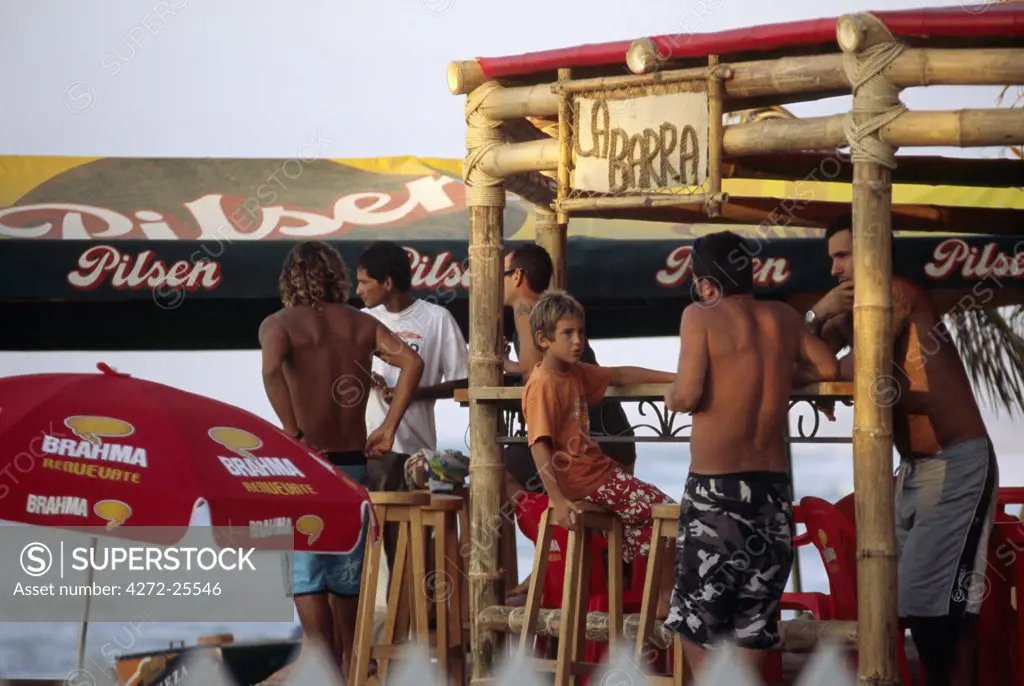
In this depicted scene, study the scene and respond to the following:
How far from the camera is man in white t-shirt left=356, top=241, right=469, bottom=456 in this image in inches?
273

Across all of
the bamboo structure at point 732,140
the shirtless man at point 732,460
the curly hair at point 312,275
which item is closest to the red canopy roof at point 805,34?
the bamboo structure at point 732,140

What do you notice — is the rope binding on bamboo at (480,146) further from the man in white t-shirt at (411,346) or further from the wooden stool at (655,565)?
the wooden stool at (655,565)

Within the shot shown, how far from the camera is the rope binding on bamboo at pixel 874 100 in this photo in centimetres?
534

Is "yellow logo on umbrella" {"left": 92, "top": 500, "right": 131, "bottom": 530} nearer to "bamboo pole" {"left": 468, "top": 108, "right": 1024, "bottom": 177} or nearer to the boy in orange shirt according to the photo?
the boy in orange shirt

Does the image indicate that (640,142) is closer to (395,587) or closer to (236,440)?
(395,587)

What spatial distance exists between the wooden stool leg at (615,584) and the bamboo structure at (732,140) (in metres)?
0.26

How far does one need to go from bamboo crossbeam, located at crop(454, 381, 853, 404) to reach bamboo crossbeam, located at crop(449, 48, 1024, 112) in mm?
1161

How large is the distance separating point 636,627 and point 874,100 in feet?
7.50

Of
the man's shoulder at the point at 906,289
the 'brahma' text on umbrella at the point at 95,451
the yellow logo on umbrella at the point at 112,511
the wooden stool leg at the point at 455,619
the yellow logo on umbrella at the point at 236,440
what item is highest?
the man's shoulder at the point at 906,289

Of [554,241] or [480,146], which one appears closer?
[480,146]

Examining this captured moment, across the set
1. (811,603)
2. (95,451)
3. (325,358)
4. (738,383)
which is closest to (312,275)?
(325,358)

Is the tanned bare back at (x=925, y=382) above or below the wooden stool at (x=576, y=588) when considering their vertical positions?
above

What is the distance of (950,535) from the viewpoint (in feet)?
18.1

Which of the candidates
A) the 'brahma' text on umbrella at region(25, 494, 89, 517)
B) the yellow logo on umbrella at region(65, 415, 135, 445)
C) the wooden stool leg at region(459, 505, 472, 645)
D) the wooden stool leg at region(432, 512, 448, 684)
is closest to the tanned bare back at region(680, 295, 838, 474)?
the wooden stool leg at region(432, 512, 448, 684)
